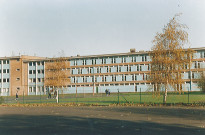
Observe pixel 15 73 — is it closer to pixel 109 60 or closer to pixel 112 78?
pixel 109 60

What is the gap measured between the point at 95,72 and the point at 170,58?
176 feet

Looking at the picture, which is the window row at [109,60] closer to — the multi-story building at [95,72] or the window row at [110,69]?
the multi-story building at [95,72]

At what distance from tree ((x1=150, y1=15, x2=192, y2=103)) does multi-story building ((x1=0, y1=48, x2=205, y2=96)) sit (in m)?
44.7

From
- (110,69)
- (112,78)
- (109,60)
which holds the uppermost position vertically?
(109,60)

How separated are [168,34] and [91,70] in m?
54.3

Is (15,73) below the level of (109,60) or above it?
below

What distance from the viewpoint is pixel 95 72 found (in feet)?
249

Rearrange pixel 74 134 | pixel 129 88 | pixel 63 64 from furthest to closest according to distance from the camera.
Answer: pixel 129 88 < pixel 63 64 < pixel 74 134

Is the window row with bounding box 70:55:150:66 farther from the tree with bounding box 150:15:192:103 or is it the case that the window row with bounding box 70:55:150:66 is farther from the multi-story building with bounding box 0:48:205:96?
the tree with bounding box 150:15:192:103

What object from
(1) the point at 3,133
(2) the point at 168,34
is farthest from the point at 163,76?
(1) the point at 3,133

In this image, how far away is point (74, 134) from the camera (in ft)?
33.1

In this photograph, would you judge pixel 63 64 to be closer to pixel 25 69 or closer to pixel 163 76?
pixel 163 76

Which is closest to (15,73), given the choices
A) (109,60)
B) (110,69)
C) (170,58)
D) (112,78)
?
(109,60)

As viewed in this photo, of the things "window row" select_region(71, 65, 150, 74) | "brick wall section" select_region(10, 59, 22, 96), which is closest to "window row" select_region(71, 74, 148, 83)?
"window row" select_region(71, 65, 150, 74)
